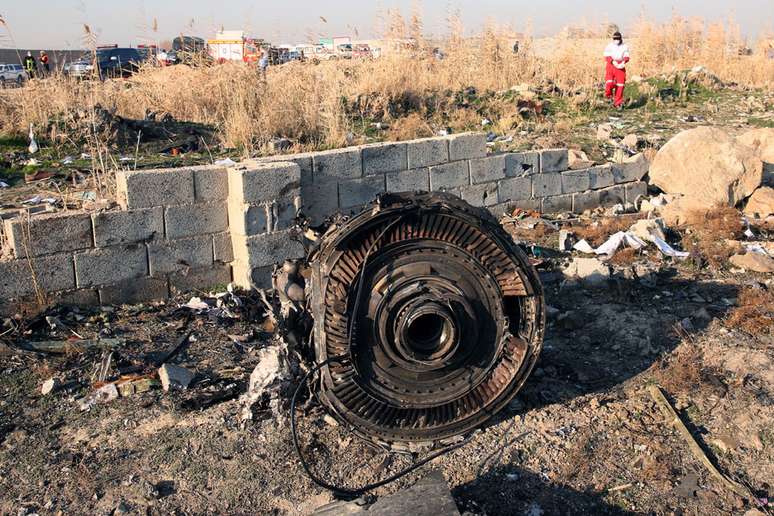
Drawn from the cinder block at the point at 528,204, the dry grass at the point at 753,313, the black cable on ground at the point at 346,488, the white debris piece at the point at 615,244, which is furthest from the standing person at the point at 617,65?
the black cable on ground at the point at 346,488

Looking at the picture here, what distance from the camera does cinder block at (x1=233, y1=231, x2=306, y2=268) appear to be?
6.62 meters

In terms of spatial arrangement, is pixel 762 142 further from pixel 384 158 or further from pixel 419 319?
pixel 419 319

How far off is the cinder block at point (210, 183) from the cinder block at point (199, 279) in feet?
2.18

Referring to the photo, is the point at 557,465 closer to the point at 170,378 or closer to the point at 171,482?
the point at 171,482

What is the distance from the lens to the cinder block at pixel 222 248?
671 centimetres

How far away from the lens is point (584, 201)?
10172 millimetres

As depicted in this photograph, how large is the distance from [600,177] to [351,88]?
5199mm

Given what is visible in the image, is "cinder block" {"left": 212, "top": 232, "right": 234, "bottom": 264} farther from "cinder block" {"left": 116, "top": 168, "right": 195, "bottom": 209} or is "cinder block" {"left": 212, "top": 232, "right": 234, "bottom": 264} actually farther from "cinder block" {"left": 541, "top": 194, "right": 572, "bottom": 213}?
"cinder block" {"left": 541, "top": 194, "right": 572, "bottom": 213}

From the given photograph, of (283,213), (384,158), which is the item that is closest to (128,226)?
(283,213)

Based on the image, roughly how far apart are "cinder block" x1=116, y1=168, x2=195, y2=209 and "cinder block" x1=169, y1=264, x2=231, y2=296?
26.2 inches

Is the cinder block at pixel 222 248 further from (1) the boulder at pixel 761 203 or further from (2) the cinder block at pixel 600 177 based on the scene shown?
(1) the boulder at pixel 761 203

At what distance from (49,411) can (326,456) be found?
75.6 inches

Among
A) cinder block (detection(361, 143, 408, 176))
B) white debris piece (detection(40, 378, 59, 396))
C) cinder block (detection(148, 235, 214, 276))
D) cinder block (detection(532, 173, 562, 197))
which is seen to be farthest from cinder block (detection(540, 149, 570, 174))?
white debris piece (detection(40, 378, 59, 396))

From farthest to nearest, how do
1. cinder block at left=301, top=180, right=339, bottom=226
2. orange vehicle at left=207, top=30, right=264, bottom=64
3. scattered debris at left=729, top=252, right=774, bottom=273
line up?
orange vehicle at left=207, top=30, right=264, bottom=64 < scattered debris at left=729, top=252, right=774, bottom=273 < cinder block at left=301, top=180, right=339, bottom=226
